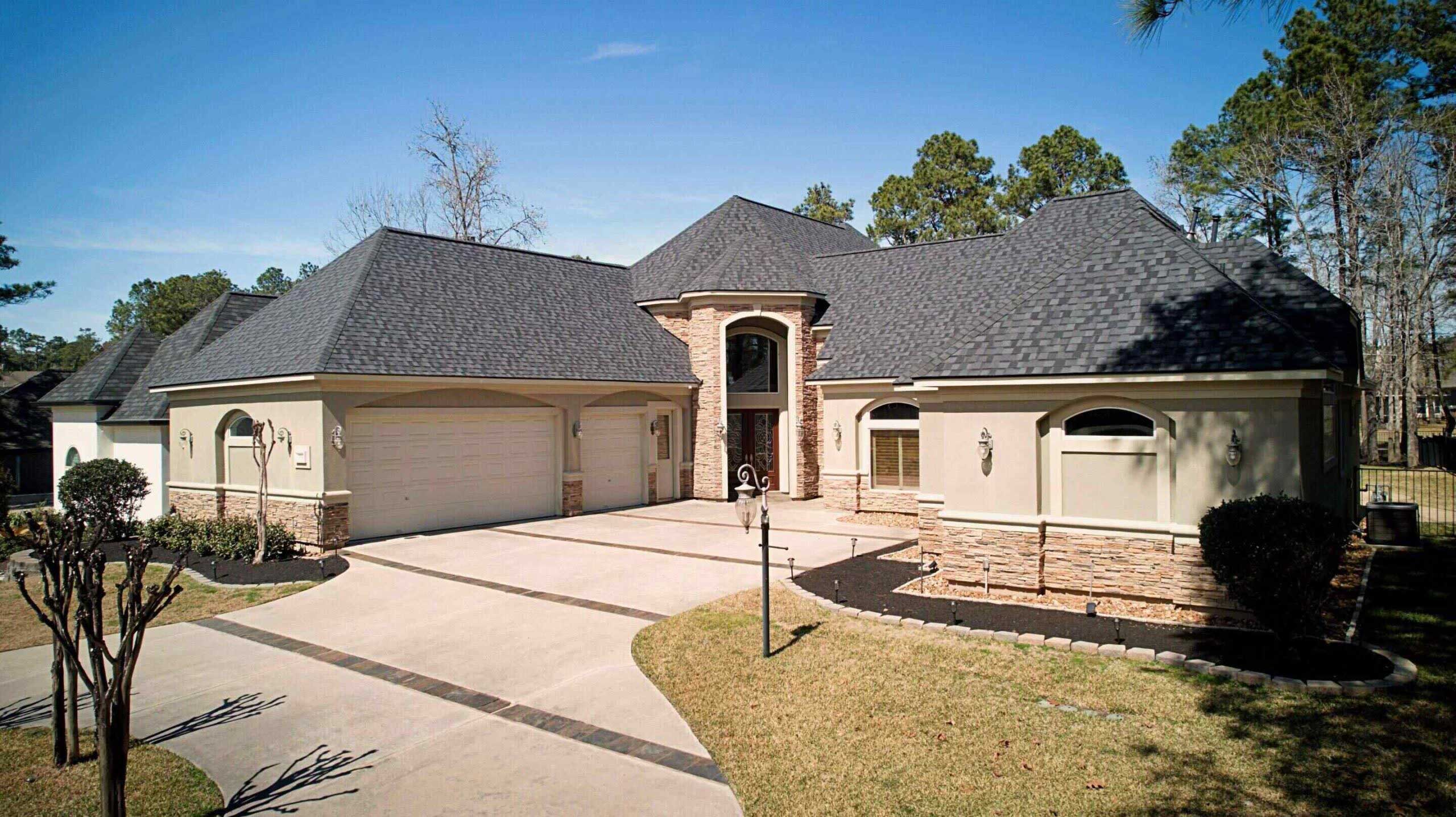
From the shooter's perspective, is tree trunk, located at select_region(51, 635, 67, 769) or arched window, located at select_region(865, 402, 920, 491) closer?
tree trunk, located at select_region(51, 635, 67, 769)

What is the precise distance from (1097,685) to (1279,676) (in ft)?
5.59

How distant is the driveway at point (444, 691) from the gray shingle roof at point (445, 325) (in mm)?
4826

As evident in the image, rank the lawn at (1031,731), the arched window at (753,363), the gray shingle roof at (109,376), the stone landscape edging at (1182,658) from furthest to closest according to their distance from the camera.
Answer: the arched window at (753,363), the gray shingle roof at (109,376), the stone landscape edging at (1182,658), the lawn at (1031,731)

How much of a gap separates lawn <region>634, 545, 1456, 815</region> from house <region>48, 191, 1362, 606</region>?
8.21 ft

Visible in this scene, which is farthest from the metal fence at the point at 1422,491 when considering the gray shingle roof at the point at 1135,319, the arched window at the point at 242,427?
the arched window at the point at 242,427

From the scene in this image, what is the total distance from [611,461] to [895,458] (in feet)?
24.0

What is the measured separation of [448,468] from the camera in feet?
58.7

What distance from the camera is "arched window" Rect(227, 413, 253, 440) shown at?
58.2 feet

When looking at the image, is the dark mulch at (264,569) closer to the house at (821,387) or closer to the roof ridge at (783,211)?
the house at (821,387)

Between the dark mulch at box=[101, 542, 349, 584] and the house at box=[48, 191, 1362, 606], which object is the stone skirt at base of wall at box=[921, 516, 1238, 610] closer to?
the house at box=[48, 191, 1362, 606]

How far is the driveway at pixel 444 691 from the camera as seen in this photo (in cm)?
597

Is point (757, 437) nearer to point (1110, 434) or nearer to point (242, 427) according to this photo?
point (242, 427)

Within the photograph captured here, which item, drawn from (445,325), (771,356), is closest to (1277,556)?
(445,325)

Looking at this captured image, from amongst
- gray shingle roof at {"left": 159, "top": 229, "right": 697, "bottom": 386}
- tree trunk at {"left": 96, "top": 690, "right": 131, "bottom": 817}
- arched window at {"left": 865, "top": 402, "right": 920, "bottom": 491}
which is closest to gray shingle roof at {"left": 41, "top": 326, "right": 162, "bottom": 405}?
gray shingle roof at {"left": 159, "top": 229, "right": 697, "bottom": 386}
